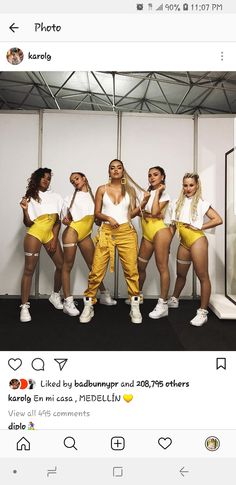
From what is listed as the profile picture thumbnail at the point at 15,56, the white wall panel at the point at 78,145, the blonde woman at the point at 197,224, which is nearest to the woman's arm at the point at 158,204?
the blonde woman at the point at 197,224

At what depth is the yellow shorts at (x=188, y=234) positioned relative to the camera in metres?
2.91

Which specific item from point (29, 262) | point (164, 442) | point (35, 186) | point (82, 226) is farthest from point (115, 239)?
point (164, 442)

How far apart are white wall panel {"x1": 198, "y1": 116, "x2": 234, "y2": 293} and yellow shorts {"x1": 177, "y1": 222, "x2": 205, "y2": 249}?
1.11 metres

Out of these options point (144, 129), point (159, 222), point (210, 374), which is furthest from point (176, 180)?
point (210, 374)

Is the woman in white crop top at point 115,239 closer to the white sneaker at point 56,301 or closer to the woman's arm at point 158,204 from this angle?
the woman's arm at point 158,204

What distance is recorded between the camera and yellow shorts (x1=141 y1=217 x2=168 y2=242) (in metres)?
3.20

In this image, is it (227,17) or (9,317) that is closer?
(227,17)

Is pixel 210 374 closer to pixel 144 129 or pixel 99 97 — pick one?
pixel 144 129

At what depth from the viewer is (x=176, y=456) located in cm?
101

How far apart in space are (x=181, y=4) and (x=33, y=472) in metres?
1.70

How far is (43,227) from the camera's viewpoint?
3.10 meters

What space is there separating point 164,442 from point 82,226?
2457 mm

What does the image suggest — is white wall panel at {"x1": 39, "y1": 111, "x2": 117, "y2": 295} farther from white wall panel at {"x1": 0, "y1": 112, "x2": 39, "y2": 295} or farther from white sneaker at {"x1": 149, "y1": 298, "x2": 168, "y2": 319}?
white sneaker at {"x1": 149, "y1": 298, "x2": 168, "y2": 319}

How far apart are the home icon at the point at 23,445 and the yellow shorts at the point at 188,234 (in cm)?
227
